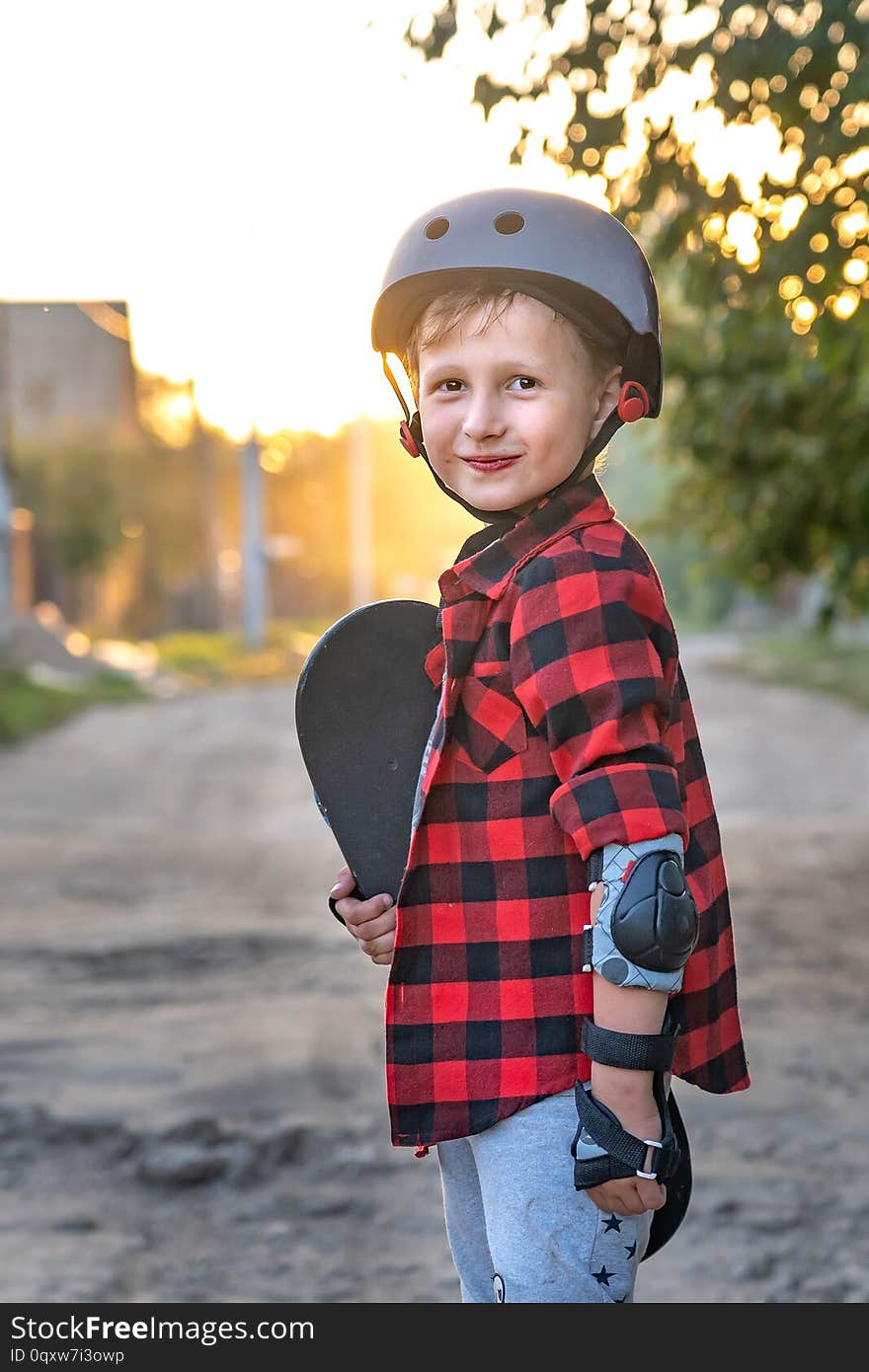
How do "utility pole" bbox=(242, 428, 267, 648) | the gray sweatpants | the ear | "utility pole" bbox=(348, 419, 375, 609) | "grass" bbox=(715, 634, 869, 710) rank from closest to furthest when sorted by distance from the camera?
the gray sweatpants → the ear → "grass" bbox=(715, 634, 869, 710) → "utility pole" bbox=(242, 428, 267, 648) → "utility pole" bbox=(348, 419, 375, 609)

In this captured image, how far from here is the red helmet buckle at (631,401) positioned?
1.71 metres

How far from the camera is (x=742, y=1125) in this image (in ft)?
14.3

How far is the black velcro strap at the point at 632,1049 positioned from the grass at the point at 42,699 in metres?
13.5

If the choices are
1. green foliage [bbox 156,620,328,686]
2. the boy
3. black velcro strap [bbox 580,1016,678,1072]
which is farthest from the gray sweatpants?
green foliage [bbox 156,620,328,686]

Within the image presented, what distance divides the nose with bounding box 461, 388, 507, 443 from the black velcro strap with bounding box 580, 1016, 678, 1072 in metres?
0.65

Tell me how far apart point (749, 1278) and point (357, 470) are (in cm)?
3073

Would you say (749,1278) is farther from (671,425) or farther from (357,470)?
(357,470)

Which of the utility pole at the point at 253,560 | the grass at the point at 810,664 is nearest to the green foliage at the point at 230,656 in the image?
the utility pole at the point at 253,560

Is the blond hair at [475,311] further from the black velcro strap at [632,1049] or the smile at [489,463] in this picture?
the black velcro strap at [632,1049]

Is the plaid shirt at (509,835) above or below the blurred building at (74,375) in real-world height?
below

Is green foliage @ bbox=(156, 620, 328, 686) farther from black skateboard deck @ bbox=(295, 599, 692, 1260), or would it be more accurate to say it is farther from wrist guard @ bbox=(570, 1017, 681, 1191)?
wrist guard @ bbox=(570, 1017, 681, 1191)

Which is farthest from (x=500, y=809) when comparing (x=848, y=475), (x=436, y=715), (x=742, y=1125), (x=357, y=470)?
(x=357, y=470)

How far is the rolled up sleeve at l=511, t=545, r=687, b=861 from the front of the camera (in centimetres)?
154

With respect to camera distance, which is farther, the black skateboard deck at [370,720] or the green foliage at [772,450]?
the green foliage at [772,450]
